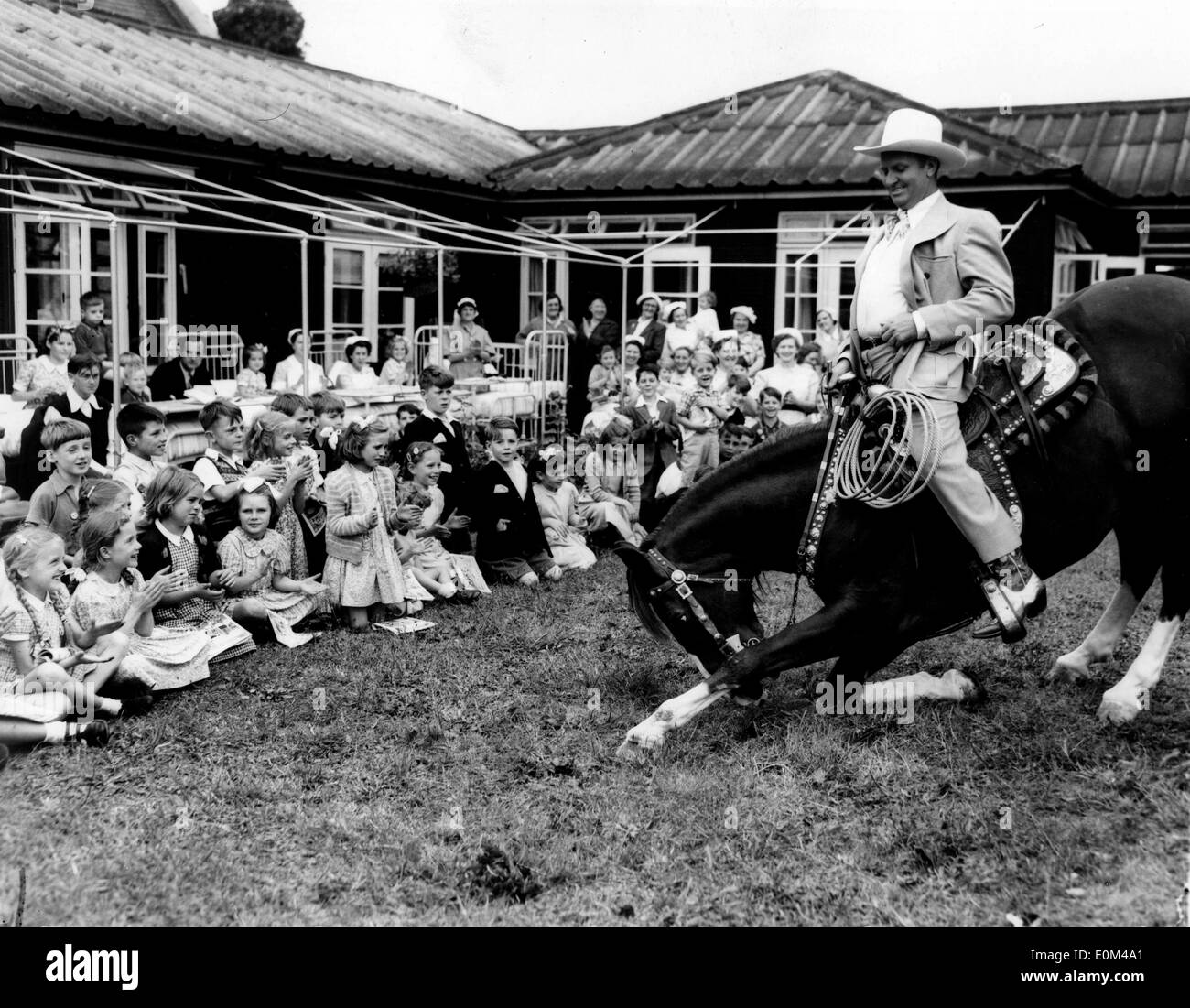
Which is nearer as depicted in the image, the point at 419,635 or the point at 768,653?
the point at 768,653

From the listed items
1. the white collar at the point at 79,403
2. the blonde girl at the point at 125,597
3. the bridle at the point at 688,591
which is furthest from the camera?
the white collar at the point at 79,403

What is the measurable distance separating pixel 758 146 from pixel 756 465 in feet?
43.4

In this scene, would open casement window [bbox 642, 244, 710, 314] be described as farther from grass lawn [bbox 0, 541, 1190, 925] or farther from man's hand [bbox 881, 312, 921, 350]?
man's hand [bbox 881, 312, 921, 350]

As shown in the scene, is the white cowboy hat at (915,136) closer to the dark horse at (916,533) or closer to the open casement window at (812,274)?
the dark horse at (916,533)

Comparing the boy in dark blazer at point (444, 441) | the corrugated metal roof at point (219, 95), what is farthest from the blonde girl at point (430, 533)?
Result: the corrugated metal roof at point (219, 95)

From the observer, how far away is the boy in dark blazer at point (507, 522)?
9117mm

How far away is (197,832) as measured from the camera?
4684 millimetres

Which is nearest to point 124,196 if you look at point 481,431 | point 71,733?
point 481,431

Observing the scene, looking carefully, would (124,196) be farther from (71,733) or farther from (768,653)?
(768,653)

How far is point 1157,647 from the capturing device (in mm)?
5820

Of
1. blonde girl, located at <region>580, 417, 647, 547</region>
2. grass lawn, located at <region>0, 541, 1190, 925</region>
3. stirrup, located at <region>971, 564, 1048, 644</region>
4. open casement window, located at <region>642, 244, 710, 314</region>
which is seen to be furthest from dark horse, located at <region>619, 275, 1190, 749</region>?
open casement window, located at <region>642, 244, 710, 314</region>

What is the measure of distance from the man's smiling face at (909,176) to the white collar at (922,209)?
2 cm

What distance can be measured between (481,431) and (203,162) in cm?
545

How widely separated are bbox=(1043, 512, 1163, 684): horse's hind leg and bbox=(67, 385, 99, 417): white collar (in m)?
6.40
